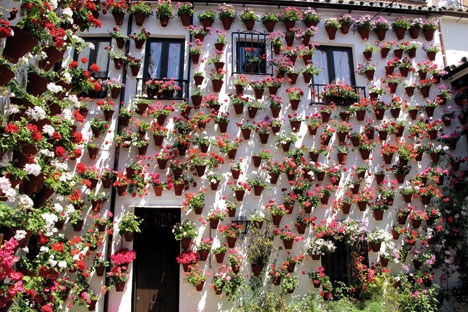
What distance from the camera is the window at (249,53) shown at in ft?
28.8

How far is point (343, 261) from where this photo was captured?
8.20 metres

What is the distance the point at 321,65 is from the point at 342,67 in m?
0.51

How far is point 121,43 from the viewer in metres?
8.45

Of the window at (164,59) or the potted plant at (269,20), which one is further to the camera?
the potted plant at (269,20)

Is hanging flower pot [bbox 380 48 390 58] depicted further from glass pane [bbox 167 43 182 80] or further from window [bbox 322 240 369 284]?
glass pane [bbox 167 43 182 80]

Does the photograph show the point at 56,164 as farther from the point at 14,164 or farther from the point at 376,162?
the point at 376,162

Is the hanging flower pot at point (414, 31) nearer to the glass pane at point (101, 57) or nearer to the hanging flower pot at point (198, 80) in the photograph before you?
the hanging flower pot at point (198, 80)

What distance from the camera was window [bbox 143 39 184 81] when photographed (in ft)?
28.4

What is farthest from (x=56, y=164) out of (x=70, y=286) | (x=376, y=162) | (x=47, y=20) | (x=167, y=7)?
(x=376, y=162)

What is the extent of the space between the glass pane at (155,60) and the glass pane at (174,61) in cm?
22

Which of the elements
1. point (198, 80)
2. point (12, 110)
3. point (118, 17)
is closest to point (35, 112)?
point (12, 110)

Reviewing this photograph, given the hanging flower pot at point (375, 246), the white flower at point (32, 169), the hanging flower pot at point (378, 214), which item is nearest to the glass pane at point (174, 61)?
the white flower at point (32, 169)

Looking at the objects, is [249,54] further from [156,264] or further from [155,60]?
[156,264]

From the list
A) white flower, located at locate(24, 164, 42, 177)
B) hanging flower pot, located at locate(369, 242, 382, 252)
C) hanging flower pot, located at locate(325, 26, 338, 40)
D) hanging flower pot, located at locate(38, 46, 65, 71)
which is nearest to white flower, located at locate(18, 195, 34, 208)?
white flower, located at locate(24, 164, 42, 177)
